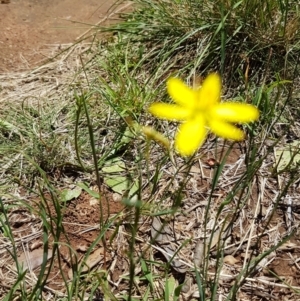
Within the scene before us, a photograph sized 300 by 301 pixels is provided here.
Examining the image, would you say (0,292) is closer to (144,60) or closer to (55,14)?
(144,60)

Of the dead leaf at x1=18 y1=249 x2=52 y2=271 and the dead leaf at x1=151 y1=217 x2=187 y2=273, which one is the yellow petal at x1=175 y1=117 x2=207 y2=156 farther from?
the dead leaf at x1=18 y1=249 x2=52 y2=271

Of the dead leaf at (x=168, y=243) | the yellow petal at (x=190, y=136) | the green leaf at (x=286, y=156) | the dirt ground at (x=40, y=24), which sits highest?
the dirt ground at (x=40, y=24)

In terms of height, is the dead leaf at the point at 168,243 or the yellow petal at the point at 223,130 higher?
the dead leaf at the point at 168,243

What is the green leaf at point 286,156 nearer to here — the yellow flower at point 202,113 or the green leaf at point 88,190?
the green leaf at point 88,190

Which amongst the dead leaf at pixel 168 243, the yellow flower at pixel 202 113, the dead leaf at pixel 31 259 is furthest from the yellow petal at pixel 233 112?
the dead leaf at pixel 31 259

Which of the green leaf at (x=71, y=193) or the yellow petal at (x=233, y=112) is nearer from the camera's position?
the yellow petal at (x=233, y=112)


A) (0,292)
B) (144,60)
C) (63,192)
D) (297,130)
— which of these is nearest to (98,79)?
(144,60)

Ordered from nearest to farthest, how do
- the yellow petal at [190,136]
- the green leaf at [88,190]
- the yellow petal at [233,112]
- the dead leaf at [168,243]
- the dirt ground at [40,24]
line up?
the yellow petal at [190,136]
the yellow petal at [233,112]
the dead leaf at [168,243]
the green leaf at [88,190]
the dirt ground at [40,24]
